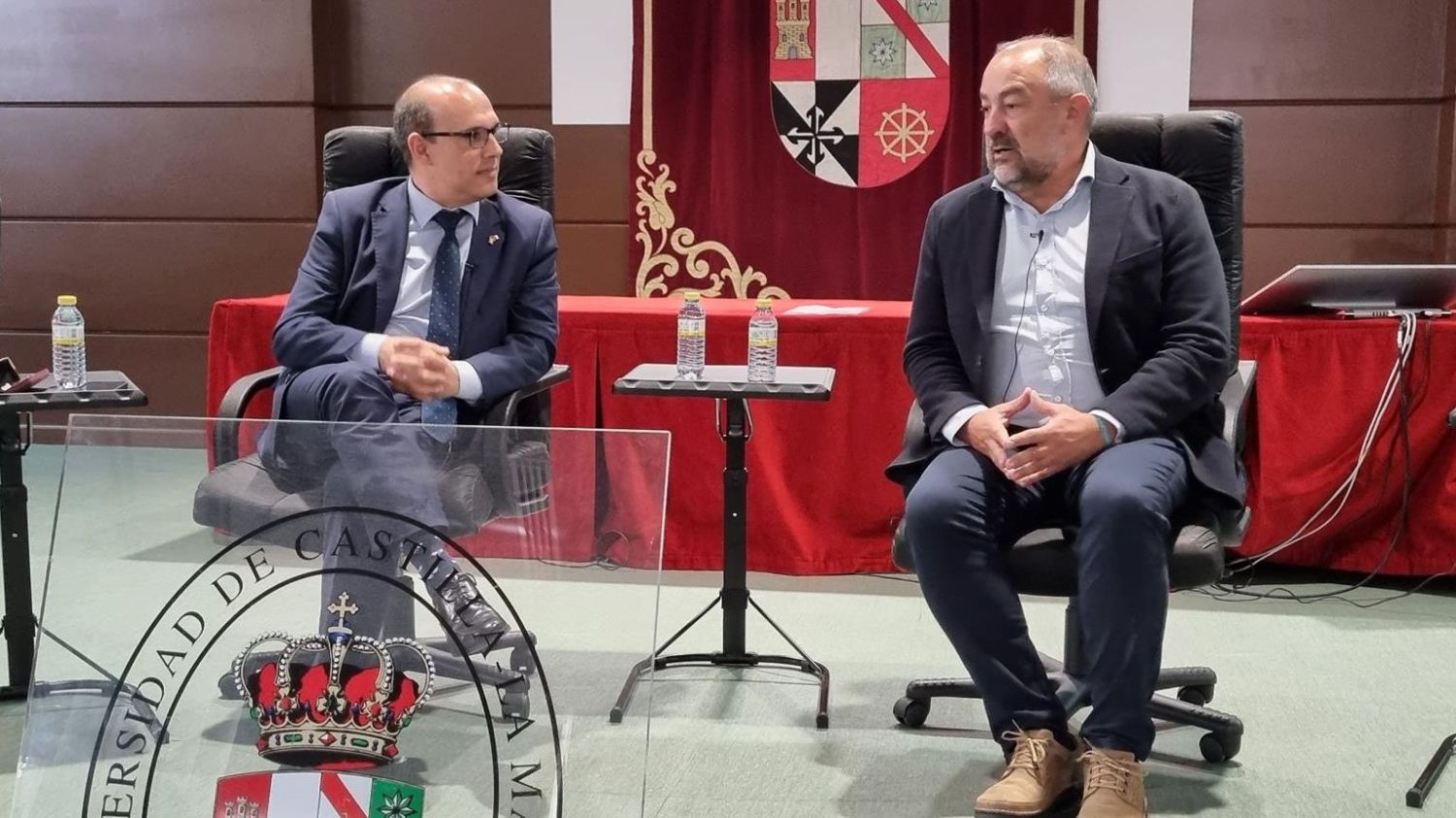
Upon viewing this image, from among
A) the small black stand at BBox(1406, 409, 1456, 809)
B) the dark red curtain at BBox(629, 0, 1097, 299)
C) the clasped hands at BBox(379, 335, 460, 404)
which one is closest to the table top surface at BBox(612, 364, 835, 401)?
the clasped hands at BBox(379, 335, 460, 404)

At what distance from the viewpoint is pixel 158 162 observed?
520 cm

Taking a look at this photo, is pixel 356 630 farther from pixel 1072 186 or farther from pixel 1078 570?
pixel 1072 186

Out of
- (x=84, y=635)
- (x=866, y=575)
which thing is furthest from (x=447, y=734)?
(x=866, y=575)

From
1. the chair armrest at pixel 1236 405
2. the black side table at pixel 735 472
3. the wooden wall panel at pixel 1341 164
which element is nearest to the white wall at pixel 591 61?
the wooden wall panel at pixel 1341 164

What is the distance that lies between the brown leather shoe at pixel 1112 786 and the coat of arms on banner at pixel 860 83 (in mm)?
3099

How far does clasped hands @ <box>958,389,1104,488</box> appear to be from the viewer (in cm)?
207

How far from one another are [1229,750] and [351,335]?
64.2 inches

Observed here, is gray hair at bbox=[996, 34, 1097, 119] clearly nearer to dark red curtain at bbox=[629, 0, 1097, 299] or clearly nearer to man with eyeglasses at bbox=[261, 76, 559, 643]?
man with eyeglasses at bbox=[261, 76, 559, 643]

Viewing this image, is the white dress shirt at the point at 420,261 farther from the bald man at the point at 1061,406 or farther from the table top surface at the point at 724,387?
the bald man at the point at 1061,406

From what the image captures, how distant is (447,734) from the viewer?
1433mm

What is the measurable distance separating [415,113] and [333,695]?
1.35 meters

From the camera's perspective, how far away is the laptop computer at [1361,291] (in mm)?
3076

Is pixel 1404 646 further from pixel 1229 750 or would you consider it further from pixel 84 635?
pixel 84 635

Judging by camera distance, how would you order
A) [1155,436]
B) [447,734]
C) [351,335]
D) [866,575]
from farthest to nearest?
1. [866,575]
2. [351,335]
3. [1155,436]
4. [447,734]
